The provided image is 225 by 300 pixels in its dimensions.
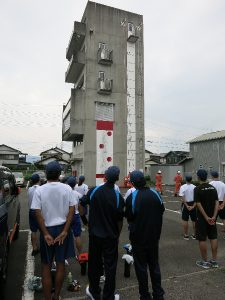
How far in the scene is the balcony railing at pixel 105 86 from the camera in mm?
29891

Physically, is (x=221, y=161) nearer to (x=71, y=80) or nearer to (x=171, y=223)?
(x=71, y=80)

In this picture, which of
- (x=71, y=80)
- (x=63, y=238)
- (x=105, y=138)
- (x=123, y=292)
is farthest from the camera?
(x=71, y=80)

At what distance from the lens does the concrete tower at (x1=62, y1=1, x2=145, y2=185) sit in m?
29.7

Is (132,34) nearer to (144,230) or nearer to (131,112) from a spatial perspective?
(131,112)

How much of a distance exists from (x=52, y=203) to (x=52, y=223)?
265 millimetres

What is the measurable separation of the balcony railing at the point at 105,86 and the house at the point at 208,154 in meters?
16.3

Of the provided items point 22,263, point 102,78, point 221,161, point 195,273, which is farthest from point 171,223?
point 221,161

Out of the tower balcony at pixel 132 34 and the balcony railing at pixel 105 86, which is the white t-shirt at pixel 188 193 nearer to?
the balcony railing at pixel 105 86

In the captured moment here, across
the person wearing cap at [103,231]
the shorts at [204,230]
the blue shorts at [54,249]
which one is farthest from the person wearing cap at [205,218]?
the blue shorts at [54,249]

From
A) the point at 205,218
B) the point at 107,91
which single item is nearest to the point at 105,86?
the point at 107,91

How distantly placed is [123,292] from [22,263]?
2.61m

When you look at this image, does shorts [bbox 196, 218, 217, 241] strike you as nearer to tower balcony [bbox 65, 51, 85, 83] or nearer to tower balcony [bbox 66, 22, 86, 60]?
tower balcony [bbox 65, 51, 85, 83]

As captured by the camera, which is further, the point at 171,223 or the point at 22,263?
the point at 171,223

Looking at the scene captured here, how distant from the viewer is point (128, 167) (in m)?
31.2
